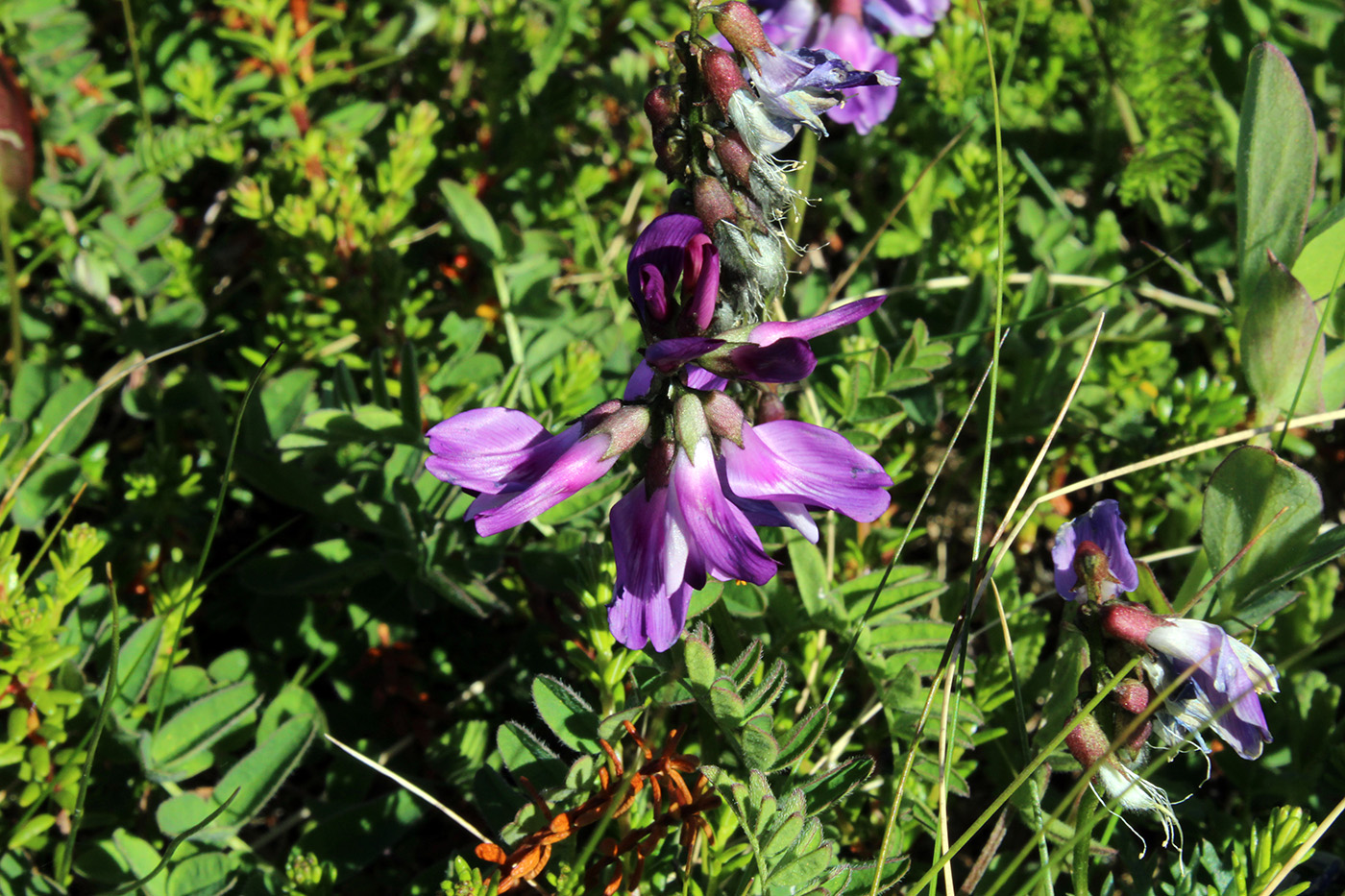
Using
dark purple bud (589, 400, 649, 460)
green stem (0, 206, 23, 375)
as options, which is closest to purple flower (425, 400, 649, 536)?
dark purple bud (589, 400, 649, 460)

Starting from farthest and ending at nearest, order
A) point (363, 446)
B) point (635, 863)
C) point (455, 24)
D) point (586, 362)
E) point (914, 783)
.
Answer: point (455, 24)
point (363, 446)
point (586, 362)
point (914, 783)
point (635, 863)

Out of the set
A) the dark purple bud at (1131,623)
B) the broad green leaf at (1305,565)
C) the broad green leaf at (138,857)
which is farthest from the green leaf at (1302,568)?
the broad green leaf at (138,857)

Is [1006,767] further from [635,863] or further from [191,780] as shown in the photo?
[191,780]

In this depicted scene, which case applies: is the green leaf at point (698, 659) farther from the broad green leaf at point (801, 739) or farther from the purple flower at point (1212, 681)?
the purple flower at point (1212, 681)

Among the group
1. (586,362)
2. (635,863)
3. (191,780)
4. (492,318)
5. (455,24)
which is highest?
(455,24)

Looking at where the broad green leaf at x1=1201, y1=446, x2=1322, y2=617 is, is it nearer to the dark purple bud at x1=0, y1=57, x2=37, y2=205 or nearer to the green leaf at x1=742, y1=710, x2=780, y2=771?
the green leaf at x1=742, y1=710, x2=780, y2=771

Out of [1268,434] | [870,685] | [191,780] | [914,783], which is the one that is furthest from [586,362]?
[1268,434]
